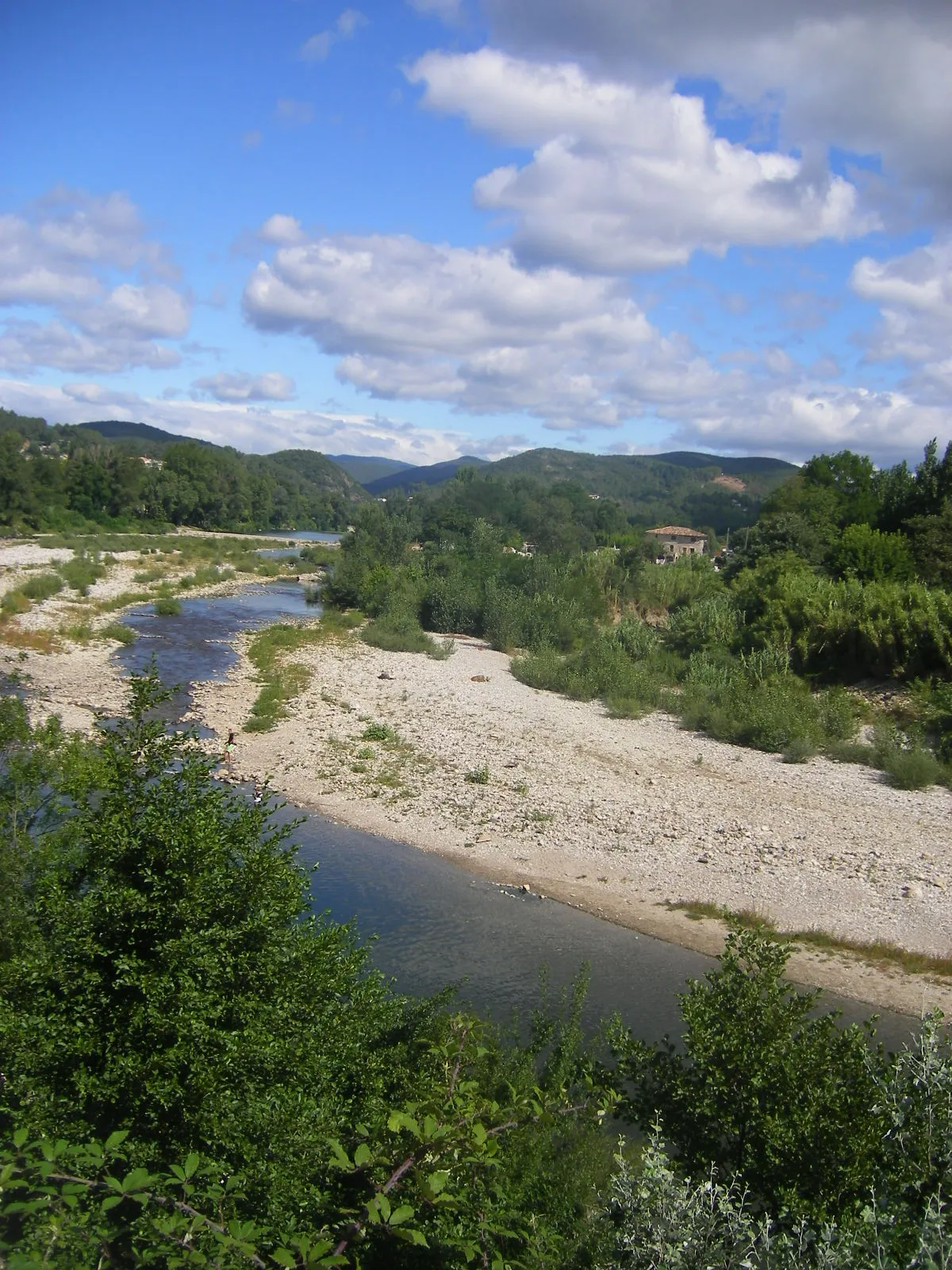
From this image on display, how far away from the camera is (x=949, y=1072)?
4.68 m

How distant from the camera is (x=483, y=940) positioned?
1280 cm

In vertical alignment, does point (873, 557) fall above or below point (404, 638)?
above

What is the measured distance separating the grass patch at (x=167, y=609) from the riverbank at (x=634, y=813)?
16194mm

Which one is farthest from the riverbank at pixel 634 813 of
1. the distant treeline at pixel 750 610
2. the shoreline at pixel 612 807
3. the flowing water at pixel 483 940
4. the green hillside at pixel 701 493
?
the green hillside at pixel 701 493

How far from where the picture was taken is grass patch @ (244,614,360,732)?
972 inches

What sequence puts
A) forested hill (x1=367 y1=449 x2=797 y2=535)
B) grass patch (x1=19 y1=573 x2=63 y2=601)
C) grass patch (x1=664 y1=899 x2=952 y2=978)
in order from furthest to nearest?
forested hill (x1=367 y1=449 x2=797 y2=535) < grass patch (x1=19 y1=573 x2=63 y2=601) < grass patch (x1=664 y1=899 x2=952 y2=978)

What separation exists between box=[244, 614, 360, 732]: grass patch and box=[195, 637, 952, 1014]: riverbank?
0.57m

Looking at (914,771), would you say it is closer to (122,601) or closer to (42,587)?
(42,587)

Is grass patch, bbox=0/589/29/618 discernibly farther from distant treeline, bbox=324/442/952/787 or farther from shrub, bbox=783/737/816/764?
shrub, bbox=783/737/816/764

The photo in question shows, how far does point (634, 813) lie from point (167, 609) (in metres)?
29.5

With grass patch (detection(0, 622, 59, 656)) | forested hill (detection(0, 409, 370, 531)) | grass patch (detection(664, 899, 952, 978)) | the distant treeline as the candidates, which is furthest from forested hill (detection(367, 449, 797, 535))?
grass patch (detection(664, 899, 952, 978))

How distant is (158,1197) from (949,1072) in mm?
3628

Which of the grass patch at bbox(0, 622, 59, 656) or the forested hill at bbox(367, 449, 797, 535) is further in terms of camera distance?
the forested hill at bbox(367, 449, 797, 535)

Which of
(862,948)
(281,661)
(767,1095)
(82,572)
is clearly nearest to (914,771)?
(862,948)
